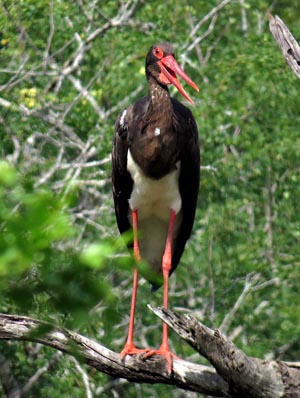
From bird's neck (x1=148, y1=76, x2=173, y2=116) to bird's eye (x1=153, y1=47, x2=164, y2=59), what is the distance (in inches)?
7.0

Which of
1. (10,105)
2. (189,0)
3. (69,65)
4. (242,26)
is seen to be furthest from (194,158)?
(242,26)

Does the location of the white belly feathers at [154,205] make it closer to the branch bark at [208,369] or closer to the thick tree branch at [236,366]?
the branch bark at [208,369]

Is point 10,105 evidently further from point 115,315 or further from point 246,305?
point 115,315

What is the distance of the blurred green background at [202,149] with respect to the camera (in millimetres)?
6836

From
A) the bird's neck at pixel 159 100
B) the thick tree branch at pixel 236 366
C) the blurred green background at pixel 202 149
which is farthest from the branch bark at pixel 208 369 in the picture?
the blurred green background at pixel 202 149

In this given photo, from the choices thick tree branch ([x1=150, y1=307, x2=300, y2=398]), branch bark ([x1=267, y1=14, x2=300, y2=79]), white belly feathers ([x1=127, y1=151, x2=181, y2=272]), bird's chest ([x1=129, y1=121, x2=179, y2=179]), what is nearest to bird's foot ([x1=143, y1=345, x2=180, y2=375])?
thick tree branch ([x1=150, y1=307, x2=300, y2=398])

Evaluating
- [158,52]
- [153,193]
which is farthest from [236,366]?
[158,52]

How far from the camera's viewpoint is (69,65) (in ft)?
27.2

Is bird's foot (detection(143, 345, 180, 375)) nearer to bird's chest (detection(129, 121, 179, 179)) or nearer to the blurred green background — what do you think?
bird's chest (detection(129, 121, 179, 179))

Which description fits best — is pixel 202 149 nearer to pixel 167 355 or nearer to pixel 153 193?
pixel 153 193

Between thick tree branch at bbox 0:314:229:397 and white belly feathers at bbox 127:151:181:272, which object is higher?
thick tree branch at bbox 0:314:229:397

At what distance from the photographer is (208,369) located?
4051 millimetres

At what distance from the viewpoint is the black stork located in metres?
5.53

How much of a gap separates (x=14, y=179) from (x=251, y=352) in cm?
451
